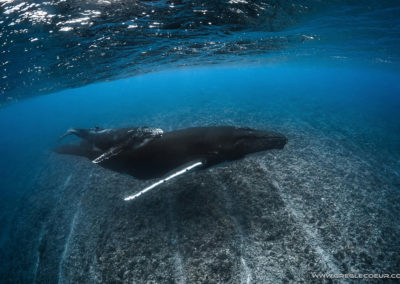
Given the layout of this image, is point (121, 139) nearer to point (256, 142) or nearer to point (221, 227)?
point (221, 227)

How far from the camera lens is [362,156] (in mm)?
9703

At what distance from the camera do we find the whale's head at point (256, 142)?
5.37m

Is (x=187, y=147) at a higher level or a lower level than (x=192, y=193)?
higher

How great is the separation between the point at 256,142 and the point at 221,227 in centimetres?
265

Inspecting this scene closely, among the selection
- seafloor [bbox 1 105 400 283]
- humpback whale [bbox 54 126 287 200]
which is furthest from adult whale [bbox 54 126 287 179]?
seafloor [bbox 1 105 400 283]

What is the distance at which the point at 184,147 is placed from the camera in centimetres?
570

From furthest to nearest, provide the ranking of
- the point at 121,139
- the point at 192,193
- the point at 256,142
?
the point at 121,139 → the point at 192,193 → the point at 256,142

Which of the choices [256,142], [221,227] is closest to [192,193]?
[221,227]

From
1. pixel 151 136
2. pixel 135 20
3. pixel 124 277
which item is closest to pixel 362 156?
pixel 151 136

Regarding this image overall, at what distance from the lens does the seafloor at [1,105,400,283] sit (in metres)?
4.35

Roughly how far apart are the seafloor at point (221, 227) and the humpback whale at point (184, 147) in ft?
4.68

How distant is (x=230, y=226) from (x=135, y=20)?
1083cm

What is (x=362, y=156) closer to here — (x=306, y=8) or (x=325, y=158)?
(x=325, y=158)

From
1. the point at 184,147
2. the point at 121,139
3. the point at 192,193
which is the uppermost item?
the point at 184,147
